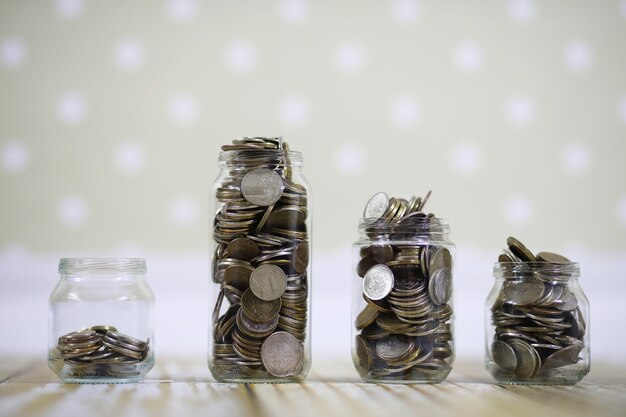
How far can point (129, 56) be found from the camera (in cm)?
295

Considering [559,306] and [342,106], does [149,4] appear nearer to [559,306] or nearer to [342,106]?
[342,106]

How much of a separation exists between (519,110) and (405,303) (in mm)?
1433

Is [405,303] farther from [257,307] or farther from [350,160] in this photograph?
[350,160]

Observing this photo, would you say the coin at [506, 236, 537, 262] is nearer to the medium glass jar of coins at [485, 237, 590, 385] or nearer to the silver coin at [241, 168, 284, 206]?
the medium glass jar of coins at [485, 237, 590, 385]

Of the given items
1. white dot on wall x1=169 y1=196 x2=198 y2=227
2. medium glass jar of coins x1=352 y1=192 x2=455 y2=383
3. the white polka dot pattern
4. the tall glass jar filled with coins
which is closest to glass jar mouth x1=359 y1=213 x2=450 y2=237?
medium glass jar of coins x1=352 y1=192 x2=455 y2=383

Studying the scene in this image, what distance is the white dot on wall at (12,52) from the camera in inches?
116

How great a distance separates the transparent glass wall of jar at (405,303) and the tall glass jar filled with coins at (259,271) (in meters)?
0.13

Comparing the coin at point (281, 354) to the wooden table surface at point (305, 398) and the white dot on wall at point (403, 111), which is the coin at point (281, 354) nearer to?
the wooden table surface at point (305, 398)

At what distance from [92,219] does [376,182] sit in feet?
2.98

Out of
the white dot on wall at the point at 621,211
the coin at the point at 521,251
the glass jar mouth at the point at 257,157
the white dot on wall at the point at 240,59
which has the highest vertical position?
the white dot on wall at the point at 240,59

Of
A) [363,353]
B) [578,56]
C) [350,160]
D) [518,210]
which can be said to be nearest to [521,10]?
[578,56]

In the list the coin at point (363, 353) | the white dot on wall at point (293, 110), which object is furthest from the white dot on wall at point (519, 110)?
the coin at point (363, 353)

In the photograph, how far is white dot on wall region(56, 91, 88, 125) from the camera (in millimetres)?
2941

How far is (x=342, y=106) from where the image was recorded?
296 cm
